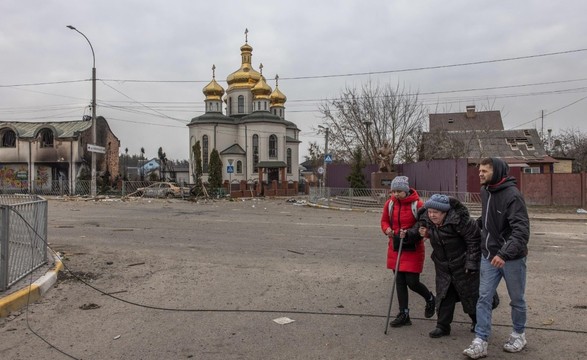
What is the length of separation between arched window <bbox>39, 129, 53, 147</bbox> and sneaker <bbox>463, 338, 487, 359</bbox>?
1897 inches

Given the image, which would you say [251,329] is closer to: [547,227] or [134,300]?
[134,300]

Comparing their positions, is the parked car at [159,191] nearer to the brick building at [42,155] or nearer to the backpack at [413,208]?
the brick building at [42,155]

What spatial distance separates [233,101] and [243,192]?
21.7 m

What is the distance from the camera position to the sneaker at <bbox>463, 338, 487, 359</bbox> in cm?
411

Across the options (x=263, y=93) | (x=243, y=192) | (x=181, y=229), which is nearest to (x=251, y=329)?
(x=181, y=229)

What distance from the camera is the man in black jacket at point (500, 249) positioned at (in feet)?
13.4

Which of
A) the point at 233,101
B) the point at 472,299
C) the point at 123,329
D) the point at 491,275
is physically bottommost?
the point at 123,329

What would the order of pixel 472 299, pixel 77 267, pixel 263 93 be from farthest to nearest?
pixel 263 93 < pixel 77 267 < pixel 472 299

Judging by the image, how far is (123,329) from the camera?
5.13 meters

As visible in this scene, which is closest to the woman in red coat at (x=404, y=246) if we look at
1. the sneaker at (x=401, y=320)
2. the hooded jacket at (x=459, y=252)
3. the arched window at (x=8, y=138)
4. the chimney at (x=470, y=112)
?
the sneaker at (x=401, y=320)

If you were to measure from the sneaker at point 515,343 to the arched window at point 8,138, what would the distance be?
5090 centimetres

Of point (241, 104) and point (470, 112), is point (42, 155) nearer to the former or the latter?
point (241, 104)

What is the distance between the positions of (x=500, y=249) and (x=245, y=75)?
184ft

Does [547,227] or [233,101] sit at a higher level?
[233,101]
